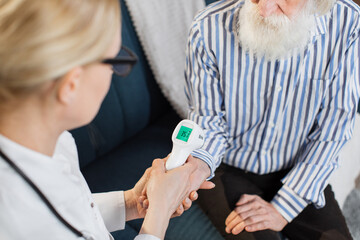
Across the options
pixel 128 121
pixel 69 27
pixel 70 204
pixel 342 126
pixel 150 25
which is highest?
pixel 69 27

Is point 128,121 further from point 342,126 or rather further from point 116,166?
point 342,126

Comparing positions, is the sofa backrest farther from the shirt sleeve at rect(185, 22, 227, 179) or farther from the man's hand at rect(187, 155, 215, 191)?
the man's hand at rect(187, 155, 215, 191)

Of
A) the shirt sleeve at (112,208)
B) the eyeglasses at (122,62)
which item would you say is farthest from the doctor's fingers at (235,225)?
the eyeglasses at (122,62)

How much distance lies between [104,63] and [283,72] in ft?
2.13

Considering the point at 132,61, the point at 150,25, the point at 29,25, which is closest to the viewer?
the point at 29,25

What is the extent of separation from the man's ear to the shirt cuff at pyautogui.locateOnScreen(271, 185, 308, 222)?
0.79 meters

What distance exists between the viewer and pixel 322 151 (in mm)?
1133

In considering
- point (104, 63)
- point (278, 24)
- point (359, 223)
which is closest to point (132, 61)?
point (104, 63)

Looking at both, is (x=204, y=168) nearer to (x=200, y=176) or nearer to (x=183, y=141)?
(x=200, y=176)

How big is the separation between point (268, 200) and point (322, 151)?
9.5 inches

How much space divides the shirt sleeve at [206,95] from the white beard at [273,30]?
13 cm

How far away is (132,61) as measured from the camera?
0.61 meters

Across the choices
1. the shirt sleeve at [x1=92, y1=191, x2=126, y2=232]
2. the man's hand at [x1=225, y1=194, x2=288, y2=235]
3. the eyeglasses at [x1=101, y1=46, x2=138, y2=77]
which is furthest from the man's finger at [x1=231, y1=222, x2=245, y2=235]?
the eyeglasses at [x1=101, y1=46, x2=138, y2=77]

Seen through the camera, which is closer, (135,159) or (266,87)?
(266,87)
